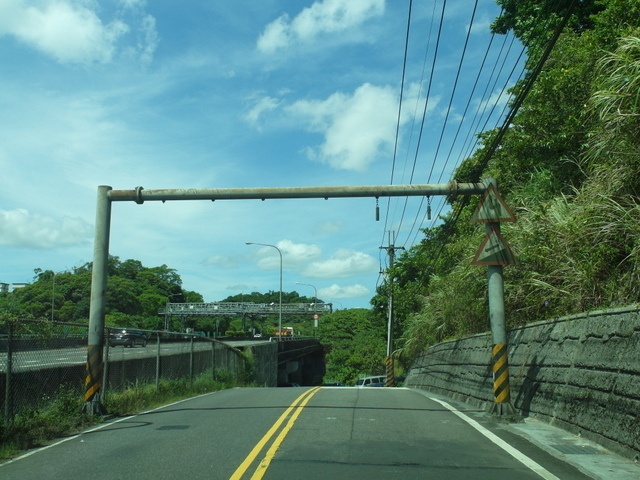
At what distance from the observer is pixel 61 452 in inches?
340

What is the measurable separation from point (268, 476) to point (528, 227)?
9.90 m

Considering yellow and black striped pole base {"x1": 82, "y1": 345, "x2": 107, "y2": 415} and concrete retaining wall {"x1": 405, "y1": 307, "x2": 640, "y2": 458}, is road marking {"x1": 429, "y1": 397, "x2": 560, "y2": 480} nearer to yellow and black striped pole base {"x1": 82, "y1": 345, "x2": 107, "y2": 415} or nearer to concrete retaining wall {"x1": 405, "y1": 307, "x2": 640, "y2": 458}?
concrete retaining wall {"x1": 405, "y1": 307, "x2": 640, "y2": 458}

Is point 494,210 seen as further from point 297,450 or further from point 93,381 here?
point 93,381

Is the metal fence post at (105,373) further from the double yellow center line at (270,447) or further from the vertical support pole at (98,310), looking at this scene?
the double yellow center line at (270,447)

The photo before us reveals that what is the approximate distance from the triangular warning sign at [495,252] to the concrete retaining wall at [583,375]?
4.46 ft

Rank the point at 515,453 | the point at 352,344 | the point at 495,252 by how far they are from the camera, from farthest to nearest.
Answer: the point at 352,344 → the point at 495,252 → the point at 515,453

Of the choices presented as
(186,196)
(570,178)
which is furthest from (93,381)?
(570,178)

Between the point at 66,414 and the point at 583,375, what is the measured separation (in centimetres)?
922

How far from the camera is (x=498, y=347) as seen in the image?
38.0ft

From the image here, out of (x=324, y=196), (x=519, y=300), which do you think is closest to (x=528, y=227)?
(x=519, y=300)

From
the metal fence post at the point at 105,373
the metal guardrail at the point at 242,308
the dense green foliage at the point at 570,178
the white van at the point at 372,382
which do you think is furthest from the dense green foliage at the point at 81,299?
the dense green foliage at the point at 570,178

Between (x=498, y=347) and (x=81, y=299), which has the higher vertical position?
(x=81, y=299)

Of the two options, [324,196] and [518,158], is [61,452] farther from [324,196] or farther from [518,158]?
[518,158]

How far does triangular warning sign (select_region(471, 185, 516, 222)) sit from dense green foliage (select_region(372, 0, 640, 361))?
55.5 inches
